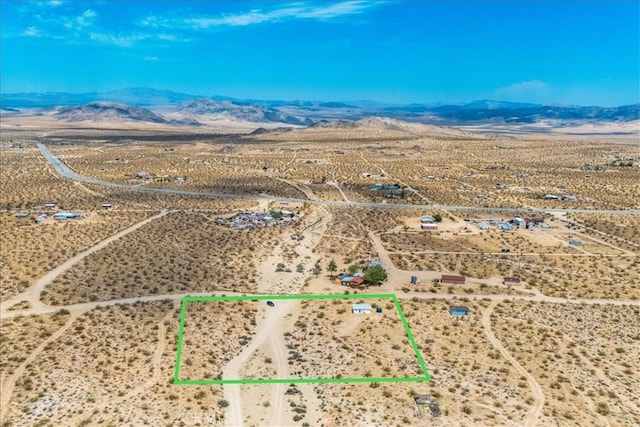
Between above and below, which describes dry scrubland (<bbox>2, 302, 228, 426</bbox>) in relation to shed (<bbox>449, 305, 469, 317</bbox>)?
below

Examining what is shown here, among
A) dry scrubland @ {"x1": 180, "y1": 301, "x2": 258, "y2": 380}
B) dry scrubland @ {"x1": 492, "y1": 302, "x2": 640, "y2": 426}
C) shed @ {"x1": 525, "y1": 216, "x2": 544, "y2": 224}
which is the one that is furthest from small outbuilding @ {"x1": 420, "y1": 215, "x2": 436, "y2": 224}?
dry scrubland @ {"x1": 180, "y1": 301, "x2": 258, "y2": 380}

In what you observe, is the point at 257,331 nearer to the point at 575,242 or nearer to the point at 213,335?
the point at 213,335

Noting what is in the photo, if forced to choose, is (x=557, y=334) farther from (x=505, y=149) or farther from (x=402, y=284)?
(x=505, y=149)

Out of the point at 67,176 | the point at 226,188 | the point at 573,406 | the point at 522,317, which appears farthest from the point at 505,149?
the point at 573,406

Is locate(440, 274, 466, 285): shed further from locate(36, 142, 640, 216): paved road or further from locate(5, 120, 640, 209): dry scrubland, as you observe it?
locate(5, 120, 640, 209): dry scrubland

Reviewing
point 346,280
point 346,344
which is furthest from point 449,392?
point 346,280

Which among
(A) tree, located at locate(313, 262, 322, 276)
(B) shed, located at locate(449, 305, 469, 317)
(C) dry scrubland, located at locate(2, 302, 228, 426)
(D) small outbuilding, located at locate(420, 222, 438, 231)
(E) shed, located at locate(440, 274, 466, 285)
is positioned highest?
(D) small outbuilding, located at locate(420, 222, 438, 231)

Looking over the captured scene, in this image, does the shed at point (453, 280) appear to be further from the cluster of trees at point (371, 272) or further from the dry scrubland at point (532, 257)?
the cluster of trees at point (371, 272)
